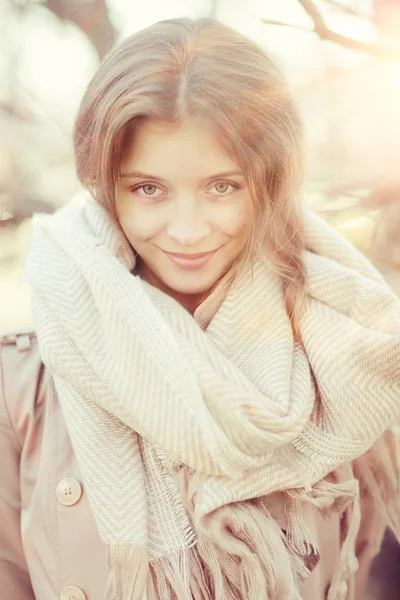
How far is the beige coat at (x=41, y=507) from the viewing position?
3.59 feet

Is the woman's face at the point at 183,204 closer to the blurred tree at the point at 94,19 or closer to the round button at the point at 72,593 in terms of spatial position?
the round button at the point at 72,593

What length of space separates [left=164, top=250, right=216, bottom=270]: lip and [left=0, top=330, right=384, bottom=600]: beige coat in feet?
1.02

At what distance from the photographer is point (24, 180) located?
2.04 metres

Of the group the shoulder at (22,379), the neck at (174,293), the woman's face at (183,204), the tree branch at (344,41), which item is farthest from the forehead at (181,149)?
the tree branch at (344,41)

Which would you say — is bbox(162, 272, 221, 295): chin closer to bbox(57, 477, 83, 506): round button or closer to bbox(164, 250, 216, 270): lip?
bbox(164, 250, 216, 270): lip

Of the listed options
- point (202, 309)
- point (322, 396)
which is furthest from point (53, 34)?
point (322, 396)

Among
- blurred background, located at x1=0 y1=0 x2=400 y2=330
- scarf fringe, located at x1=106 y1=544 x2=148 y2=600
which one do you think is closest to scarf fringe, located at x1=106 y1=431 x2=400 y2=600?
scarf fringe, located at x1=106 y1=544 x2=148 y2=600

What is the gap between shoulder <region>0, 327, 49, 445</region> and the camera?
1149mm

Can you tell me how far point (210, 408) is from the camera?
1044 millimetres

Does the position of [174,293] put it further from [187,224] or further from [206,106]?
[206,106]

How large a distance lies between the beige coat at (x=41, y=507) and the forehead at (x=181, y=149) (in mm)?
421

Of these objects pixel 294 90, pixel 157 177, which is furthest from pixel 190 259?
pixel 294 90

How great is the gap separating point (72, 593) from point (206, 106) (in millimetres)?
814

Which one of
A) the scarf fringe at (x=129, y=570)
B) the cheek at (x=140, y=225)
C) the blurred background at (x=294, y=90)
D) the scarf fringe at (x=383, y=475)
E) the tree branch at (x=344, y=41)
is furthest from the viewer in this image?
the blurred background at (x=294, y=90)
